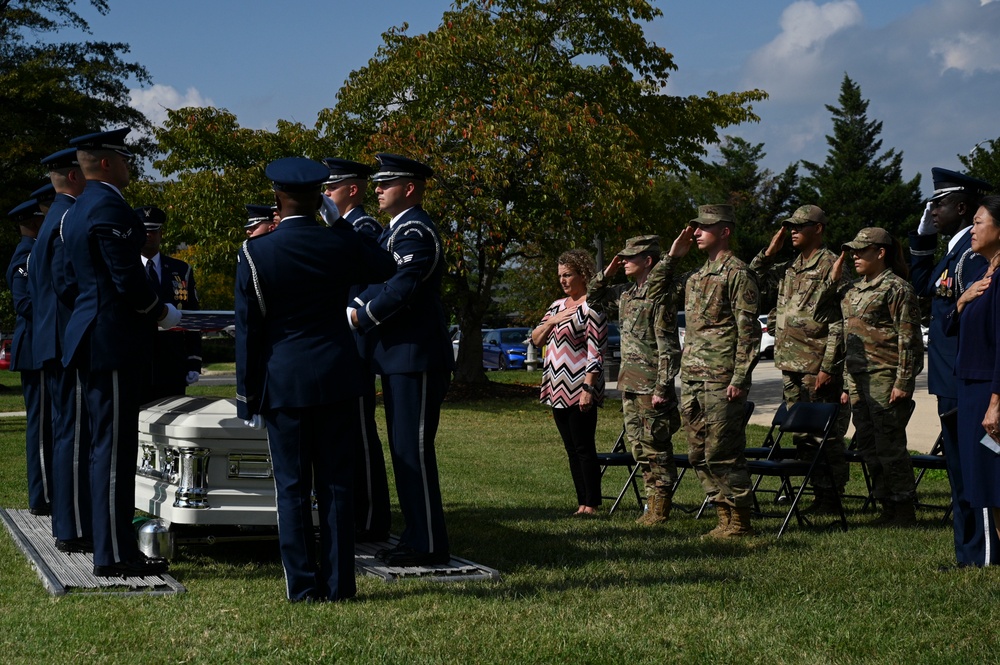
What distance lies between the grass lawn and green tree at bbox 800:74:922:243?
60.6 metres

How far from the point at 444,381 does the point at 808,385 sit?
4042 mm

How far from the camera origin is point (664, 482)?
8773mm

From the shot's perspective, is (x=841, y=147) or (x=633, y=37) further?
(x=841, y=147)

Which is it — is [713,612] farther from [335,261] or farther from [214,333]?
[214,333]

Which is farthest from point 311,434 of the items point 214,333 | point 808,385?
point 808,385

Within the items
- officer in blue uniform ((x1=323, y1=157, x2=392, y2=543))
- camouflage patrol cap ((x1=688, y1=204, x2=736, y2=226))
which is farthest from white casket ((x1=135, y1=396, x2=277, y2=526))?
camouflage patrol cap ((x1=688, y1=204, x2=736, y2=226))

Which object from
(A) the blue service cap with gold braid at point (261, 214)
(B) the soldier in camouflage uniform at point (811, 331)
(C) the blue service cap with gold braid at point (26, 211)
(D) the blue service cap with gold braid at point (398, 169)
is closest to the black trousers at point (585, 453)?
(B) the soldier in camouflage uniform at point (811, 331)

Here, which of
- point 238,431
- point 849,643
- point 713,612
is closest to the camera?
point 849,643

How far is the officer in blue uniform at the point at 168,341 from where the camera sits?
8.16 meters

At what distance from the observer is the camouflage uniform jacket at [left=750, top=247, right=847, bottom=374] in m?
9.37

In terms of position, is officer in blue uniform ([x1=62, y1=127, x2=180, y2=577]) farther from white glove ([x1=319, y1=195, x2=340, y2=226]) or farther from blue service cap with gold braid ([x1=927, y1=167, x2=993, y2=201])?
blue service cap with gold braid ([x1=927, y1=167, x2=993, y2=201])

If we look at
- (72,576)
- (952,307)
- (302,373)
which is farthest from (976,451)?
(72,576)

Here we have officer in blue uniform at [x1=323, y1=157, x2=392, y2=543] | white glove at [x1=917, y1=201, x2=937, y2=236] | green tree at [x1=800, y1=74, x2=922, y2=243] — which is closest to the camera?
officer in blue uniform at [x1=323, y1=157, x2=392, y2=543]

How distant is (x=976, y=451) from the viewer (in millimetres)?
6133
